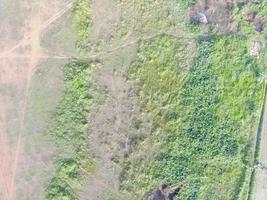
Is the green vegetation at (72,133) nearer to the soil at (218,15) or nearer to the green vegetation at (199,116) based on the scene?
the green vegetation at (199,116)

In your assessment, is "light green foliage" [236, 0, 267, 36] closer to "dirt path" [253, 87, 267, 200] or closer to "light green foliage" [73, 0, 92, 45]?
"dirt path" [253, 87, 267, 200]

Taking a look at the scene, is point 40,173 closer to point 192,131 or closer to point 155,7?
point 192,131

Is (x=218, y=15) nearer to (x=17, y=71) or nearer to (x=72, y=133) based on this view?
(x=72, y=133)

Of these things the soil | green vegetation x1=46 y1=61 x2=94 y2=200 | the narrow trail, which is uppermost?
the soil

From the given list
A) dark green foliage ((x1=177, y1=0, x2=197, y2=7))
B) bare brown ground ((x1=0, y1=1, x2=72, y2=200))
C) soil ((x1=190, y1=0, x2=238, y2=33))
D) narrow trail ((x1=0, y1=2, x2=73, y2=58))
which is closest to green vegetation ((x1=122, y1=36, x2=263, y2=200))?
soil ((x1=190, y1=0, x2=238, y2=33))

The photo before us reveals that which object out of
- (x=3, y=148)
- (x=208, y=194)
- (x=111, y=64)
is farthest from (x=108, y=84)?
(x=208, y=194)

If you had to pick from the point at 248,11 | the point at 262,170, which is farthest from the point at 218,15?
the point at 262,170

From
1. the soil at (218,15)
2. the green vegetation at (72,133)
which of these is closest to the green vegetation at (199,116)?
the soil at (218,15)
